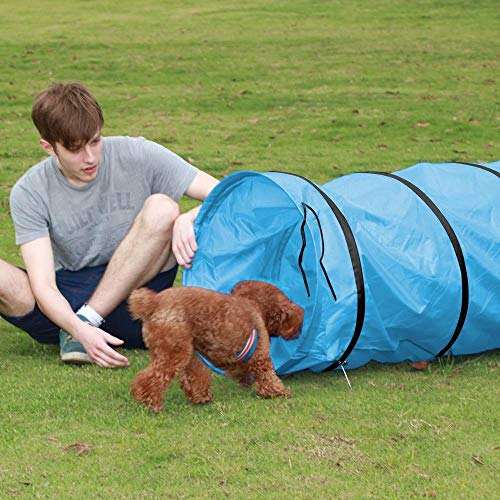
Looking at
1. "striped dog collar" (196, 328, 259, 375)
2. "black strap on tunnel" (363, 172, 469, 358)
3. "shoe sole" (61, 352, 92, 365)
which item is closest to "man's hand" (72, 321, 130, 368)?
"shoe sole" (61, 352, 92, 365)

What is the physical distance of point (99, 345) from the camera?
4930 mm

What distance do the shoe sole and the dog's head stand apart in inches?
42.0

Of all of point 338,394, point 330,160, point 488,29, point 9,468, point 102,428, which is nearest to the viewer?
point 9,468

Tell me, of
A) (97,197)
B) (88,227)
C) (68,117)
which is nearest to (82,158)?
(68,117)

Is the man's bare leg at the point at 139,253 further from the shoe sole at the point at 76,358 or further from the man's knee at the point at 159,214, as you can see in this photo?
the shoe sole at the point at 76,358

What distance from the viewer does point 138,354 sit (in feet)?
18.4

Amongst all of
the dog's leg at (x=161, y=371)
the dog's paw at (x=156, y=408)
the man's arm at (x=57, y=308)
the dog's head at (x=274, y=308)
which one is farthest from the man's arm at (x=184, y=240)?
the dog's paw at (x=156, y=408)

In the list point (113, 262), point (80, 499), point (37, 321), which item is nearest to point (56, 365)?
point (37, 321)

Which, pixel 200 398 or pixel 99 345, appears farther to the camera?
pixel 99 345

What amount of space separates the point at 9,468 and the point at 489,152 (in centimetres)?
906

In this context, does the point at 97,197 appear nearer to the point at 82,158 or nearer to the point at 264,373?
the point at 82,158

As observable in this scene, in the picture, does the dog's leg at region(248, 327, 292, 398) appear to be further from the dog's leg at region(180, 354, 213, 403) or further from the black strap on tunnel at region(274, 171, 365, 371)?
the black strap on tunnel at region(274, 171, 365, 371)

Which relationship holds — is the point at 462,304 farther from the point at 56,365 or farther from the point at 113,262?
the point at 56,365

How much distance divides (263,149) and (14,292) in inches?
283
